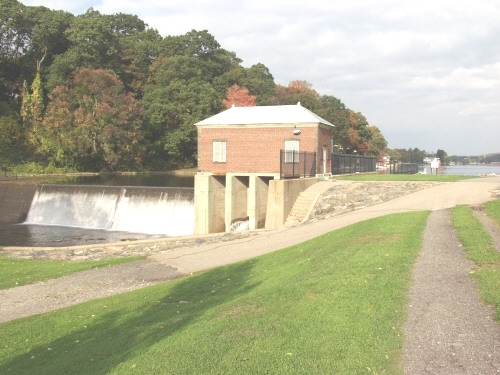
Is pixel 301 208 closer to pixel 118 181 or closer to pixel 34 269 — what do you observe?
pixel 34 269

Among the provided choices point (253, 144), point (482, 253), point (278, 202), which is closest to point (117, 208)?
point (253, 144)

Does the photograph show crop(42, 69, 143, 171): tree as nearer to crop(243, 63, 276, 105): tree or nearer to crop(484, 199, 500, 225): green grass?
crop(243, 63, 276, 105): tree

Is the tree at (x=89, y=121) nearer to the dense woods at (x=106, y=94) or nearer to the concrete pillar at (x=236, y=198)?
the dense woods at (x=106, y=94)

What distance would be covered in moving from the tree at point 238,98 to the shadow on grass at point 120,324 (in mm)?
52559

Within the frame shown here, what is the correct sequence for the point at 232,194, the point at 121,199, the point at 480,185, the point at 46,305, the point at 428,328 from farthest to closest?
the point at 121,199 → the point at 232,194 → the point at 480,185 → the point at 46,305 → the point at 428,328

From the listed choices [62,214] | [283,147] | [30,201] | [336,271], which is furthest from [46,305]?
[30,201]

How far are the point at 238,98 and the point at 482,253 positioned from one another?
5573 cm

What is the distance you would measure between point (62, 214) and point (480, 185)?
85.3ft

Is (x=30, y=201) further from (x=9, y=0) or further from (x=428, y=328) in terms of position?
(x=9, y=0)

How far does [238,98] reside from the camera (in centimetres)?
6344

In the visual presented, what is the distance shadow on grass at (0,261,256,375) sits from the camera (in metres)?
6.64

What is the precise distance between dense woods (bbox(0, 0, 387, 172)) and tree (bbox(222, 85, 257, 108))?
0.46 ft

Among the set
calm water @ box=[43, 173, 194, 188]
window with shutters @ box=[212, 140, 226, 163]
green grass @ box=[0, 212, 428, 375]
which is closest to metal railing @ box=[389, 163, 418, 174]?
window with shutters @ box=[212, 140, 226, 163]

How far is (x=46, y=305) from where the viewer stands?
11352 millimetres
